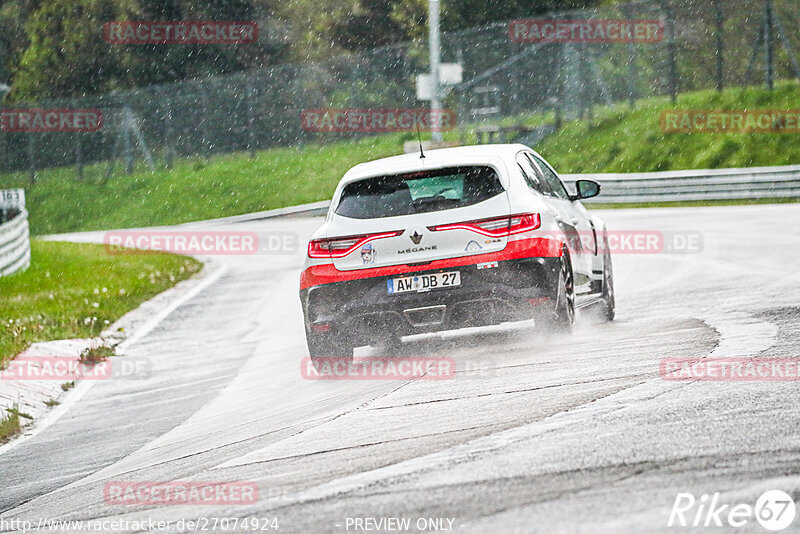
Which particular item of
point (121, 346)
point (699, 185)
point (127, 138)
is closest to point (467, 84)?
point (699, 185)

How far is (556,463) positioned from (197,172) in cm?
3458

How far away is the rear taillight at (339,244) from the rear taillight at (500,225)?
0.41 meters

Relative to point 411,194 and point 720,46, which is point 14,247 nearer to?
point 411,194

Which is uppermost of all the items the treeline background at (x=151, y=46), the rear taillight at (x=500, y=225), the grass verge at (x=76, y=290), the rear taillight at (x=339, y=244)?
the treeline background at (x=151, y=46)

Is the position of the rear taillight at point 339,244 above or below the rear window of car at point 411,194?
below

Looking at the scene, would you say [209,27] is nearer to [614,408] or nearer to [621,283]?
[621,283]

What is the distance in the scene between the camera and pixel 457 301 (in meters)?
9.32

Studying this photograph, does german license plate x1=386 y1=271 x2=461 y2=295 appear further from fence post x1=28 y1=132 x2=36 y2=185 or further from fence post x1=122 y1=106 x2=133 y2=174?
fence post x1=28 y1=132 x2=36 y2=185

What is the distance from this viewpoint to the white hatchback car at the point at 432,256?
932 centimetres

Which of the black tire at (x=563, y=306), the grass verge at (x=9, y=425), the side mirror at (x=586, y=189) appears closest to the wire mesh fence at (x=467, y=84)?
the side mirror at (x=586, y=189)

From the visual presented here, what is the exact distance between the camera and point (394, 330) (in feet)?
30.9

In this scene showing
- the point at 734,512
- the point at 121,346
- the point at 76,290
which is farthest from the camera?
the point at 76,290

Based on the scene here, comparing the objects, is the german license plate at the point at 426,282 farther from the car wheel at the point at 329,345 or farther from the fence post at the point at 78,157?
the fence post at the point at 78,157

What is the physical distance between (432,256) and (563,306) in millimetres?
1032
